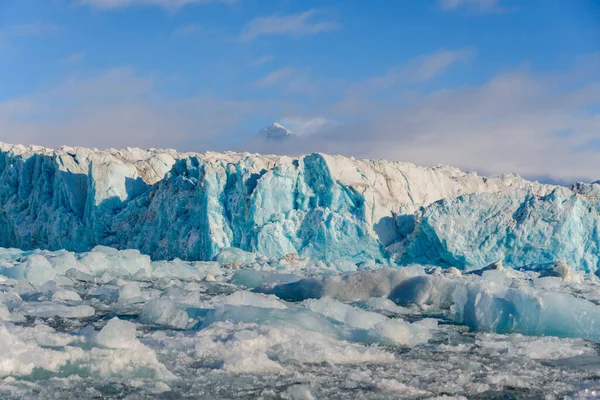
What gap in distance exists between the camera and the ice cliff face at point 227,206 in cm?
1638

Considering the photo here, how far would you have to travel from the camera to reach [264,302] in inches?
223

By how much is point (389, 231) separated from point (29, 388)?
580 inches

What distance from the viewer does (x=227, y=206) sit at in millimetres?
17250

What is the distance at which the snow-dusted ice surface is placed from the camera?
3229 mm

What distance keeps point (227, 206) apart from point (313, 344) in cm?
1352

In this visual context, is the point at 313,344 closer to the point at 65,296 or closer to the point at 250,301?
the point at 250,301

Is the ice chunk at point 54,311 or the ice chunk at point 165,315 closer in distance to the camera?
the ice chunk at point 165,315

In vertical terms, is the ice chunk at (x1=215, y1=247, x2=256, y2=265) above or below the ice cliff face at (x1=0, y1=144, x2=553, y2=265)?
below

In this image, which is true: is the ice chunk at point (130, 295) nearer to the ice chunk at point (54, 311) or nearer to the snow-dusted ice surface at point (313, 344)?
the snow-dusted ice surface at point (313, 344)

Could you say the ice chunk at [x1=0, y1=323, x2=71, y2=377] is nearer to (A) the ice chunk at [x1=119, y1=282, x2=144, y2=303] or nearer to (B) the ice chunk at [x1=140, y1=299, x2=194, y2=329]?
(B) the ice chunk at [x1=140, y1=299, x2=194, y2=329]

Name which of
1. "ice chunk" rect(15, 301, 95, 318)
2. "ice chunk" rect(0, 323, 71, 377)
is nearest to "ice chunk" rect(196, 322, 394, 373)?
"ice chunk" rect(0, 323, 71, 377)

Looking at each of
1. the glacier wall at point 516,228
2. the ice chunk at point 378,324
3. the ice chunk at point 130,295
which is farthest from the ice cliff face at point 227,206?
the ice chunk at point 378,324

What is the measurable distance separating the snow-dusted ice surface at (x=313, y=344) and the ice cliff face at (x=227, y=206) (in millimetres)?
9287

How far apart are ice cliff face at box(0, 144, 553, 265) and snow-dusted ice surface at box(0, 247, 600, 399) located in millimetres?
9287
